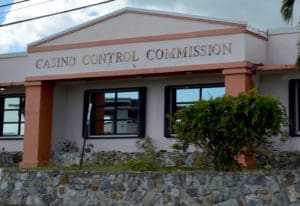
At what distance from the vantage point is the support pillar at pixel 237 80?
18.4 meters

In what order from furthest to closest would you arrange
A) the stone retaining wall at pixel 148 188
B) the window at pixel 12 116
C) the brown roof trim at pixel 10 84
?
the window at pixel 12 116
the brown roof trim at pixel 10 84
the stone retaining wall at pixel 148 188

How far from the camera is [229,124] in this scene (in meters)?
13.4

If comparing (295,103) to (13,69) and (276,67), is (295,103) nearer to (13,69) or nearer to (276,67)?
(276,67)

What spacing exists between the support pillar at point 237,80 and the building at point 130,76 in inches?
1.2

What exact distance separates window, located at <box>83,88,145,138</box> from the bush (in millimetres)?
7755

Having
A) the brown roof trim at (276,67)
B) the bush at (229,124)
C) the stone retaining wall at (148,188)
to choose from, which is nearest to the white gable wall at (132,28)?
the brown roof trim at (276,67)

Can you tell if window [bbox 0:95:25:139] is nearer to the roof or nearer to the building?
the building

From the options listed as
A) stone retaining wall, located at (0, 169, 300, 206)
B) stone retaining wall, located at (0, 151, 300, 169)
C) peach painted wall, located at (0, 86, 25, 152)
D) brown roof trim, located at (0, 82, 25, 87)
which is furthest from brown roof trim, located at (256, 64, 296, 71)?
peach painted wall, located at (0, 86, 25, 152)

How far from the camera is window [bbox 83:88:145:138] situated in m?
22.0

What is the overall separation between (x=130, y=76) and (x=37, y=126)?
3900 mm

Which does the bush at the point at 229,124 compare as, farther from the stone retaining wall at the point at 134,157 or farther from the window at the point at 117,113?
the window at the point at 117,113

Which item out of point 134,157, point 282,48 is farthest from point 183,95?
point 282,48

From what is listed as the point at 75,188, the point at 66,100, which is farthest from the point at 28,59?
the point at 75,188

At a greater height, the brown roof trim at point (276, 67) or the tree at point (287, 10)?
the tree at point (287, 10)
